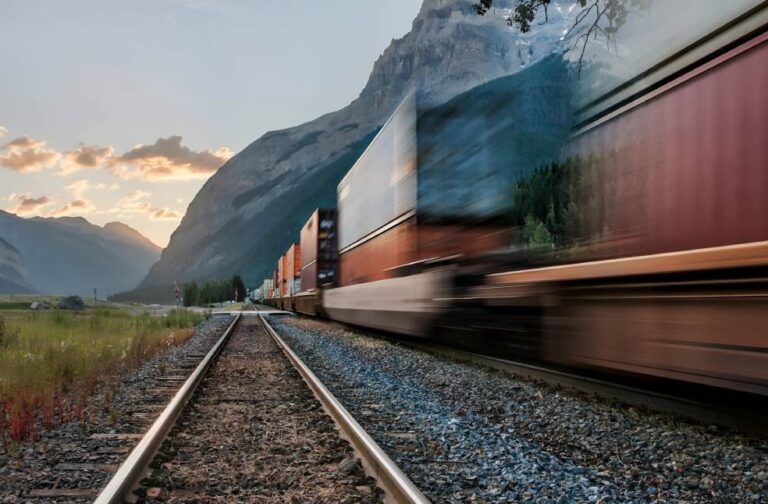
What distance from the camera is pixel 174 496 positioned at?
3.65 meters

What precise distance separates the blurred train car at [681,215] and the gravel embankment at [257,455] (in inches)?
83.5

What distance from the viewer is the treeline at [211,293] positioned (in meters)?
108

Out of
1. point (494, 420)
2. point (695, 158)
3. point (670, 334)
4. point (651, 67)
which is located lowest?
point (494, 420)

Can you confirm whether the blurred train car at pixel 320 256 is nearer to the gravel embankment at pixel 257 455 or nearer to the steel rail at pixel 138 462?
the gravel embankment at pixel 257 455

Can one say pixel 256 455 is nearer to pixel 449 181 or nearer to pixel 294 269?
pixel 449 181

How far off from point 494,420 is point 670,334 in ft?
7.71

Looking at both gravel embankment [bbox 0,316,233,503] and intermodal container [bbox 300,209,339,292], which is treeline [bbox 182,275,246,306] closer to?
intermodal container [bbox 300,209,339,292]

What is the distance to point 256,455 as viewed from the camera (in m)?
4.59

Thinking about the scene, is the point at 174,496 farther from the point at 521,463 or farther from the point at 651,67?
the point at 651,67

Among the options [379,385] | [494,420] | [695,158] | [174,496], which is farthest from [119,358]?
[695,158]

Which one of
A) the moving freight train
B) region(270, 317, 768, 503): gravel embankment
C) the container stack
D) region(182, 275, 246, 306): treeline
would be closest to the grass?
region(270, 317, 768, 503): gravel embankment

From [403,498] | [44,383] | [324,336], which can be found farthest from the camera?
[324,336]

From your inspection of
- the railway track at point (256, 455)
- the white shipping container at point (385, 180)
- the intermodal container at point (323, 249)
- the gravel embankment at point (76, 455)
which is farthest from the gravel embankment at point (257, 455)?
the intermodal container at point (323, 249)

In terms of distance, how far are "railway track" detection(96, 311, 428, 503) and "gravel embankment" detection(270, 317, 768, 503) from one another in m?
0.30
